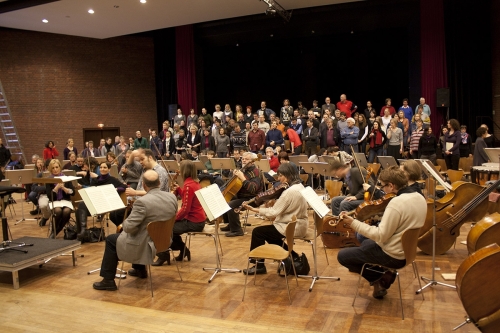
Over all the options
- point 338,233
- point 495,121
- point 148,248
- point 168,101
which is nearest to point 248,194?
point 338,233

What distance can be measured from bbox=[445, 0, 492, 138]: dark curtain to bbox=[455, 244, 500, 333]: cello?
12.4 metres

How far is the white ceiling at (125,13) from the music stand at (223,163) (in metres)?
6.00

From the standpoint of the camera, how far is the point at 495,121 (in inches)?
552

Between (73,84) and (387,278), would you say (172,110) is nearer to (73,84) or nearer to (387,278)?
(73,84)

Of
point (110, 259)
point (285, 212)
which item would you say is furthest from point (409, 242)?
point (110, 259)

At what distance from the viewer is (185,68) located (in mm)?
17062

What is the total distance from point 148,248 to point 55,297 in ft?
3.65

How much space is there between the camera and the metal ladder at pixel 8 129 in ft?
51.0

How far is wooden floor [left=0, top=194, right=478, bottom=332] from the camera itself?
3855 millimetres

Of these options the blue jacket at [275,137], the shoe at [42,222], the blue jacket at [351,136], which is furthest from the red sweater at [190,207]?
the blue jacket at [351,136]

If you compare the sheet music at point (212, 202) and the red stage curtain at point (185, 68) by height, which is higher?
the red stage curtain at point (185, 68)

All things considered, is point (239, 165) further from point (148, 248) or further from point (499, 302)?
point (499, 302)

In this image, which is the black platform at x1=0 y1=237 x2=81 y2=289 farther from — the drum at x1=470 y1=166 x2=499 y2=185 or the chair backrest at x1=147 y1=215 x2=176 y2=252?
the drum at x1=470 y1=166 x2=499 y2=185

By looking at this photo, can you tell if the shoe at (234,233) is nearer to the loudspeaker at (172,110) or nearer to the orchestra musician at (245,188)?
the orchestra musician at (245,188)
